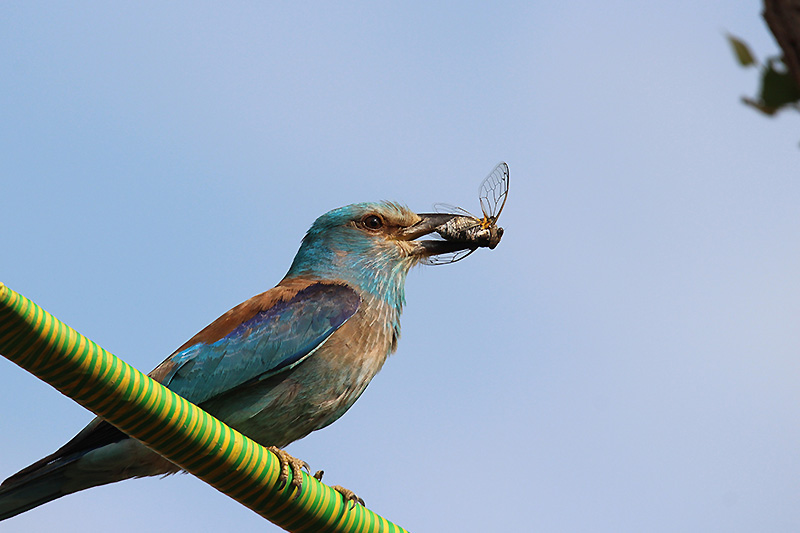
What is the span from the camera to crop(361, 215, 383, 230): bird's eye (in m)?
6.86

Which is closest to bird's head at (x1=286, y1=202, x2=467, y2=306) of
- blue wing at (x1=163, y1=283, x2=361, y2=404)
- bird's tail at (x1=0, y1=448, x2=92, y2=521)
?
blue wing at (x1=163, y1=283, x2=361, y2=404)

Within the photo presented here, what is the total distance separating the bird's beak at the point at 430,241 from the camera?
6876 mm

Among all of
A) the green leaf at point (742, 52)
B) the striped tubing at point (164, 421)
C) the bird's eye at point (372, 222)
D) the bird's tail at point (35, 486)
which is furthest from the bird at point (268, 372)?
the green leaf at point (742, 52)

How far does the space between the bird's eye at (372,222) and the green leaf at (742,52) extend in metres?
5.67

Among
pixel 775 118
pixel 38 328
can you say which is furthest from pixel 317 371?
pixel 775 118

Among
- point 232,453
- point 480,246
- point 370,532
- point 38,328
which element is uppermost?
point 480,246

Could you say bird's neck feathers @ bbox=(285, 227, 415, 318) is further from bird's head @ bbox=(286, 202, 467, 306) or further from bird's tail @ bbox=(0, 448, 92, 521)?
bird's tail @ bbox=(0, 448, 92, 521)

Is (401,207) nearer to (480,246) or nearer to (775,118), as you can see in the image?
(480,246)

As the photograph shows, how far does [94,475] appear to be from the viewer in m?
5.35

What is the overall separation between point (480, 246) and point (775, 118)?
5.84 metres

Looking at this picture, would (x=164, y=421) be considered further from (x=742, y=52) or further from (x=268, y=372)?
(x=742, y=52)

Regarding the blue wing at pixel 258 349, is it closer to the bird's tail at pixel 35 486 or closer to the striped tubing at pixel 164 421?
the bird's tail at pixel 35 486

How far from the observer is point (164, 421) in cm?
332

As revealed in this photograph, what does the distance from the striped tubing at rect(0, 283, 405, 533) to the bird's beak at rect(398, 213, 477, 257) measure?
124 inches
